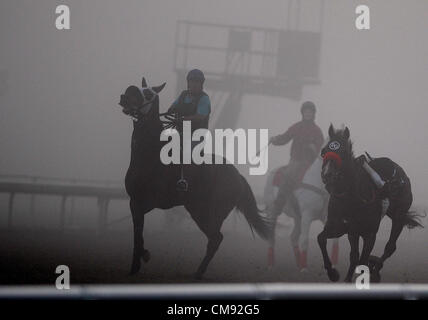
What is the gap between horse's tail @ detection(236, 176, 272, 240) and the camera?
6090 millimetres

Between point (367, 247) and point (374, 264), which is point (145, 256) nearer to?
point (367, 247)

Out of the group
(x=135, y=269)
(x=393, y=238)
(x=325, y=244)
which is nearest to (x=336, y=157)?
(x=325, y=244)

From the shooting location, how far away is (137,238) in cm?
579

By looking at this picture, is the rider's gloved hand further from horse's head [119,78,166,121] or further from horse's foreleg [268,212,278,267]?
horse's head [119,78,166,121]

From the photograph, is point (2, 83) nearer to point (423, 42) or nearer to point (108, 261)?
point (108, 261)

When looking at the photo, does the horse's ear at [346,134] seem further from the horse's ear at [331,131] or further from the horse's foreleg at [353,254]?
the horse's foreleg at [353,254]

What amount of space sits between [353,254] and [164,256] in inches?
62.0

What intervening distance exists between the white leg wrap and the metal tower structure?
0.87m

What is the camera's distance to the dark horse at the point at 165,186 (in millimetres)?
5652

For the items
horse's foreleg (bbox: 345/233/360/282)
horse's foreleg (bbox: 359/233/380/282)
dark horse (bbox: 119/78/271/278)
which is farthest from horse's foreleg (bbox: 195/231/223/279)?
horse's foreleg (bbox: 359/233/380/282)

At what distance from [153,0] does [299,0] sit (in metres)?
1.28

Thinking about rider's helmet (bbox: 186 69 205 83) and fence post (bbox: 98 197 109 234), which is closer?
fence post (bbox: 98 197 109 234)

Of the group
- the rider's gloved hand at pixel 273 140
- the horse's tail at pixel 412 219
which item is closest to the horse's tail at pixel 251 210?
the rider's gloved hand at pixel 273 140

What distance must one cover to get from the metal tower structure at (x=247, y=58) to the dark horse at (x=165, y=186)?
1.50 ft
